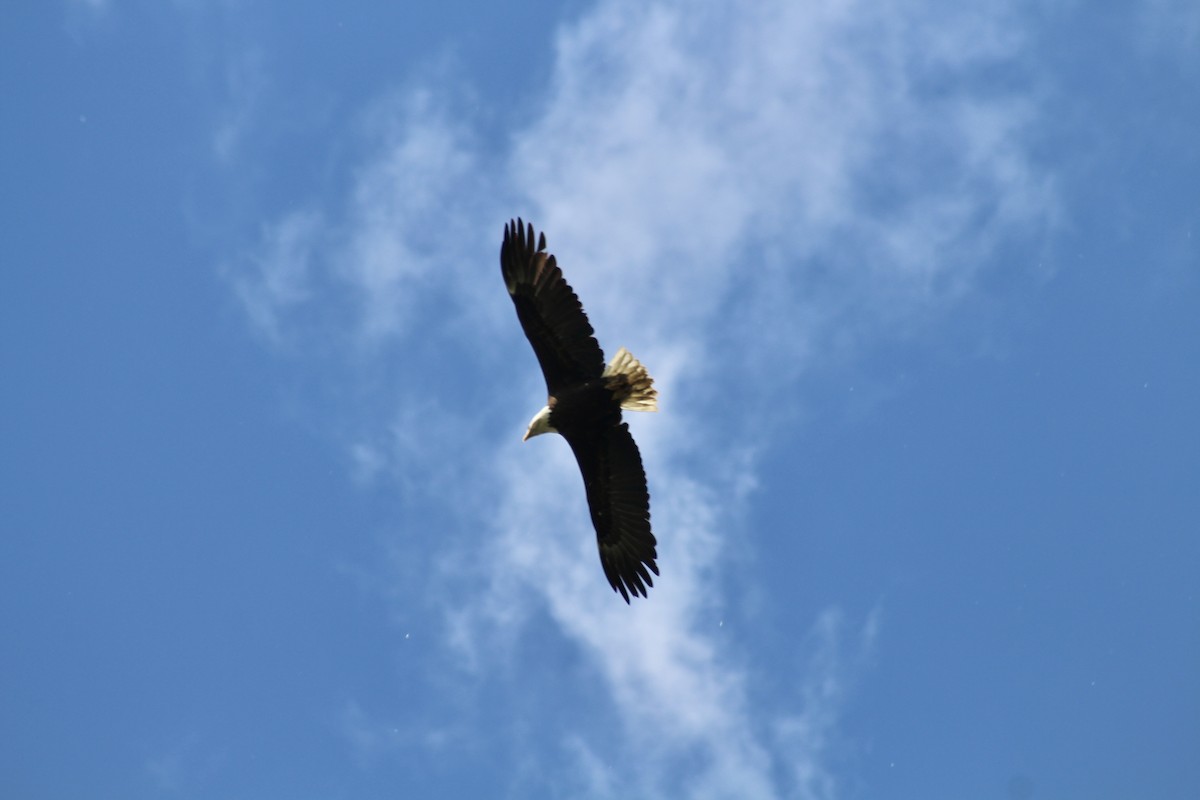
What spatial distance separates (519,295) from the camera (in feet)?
46.4

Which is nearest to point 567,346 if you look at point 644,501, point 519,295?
point 519,295

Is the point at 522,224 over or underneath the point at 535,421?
over

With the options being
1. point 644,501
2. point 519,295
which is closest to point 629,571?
point 644,501

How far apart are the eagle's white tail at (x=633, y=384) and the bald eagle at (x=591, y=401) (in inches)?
0.5

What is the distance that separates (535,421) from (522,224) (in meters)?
2.26

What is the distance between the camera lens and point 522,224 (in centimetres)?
1415

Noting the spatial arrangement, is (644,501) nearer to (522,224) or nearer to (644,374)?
(644,374)

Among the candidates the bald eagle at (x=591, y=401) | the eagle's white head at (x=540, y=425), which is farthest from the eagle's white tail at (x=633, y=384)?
the eagle's white head at (x=540, y=425)

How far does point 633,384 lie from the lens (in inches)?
581

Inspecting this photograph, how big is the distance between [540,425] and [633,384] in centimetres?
117

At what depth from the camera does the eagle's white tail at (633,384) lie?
1471 cm

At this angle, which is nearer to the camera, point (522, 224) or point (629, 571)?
point (522, 224)

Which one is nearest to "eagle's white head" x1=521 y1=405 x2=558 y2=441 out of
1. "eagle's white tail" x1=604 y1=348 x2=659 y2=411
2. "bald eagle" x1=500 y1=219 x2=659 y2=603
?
"bald eagle" x1=500 y1=219 x2=659 y2=603

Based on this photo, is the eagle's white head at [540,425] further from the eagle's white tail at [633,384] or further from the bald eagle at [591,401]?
the eagle's white tail at [633,384]
